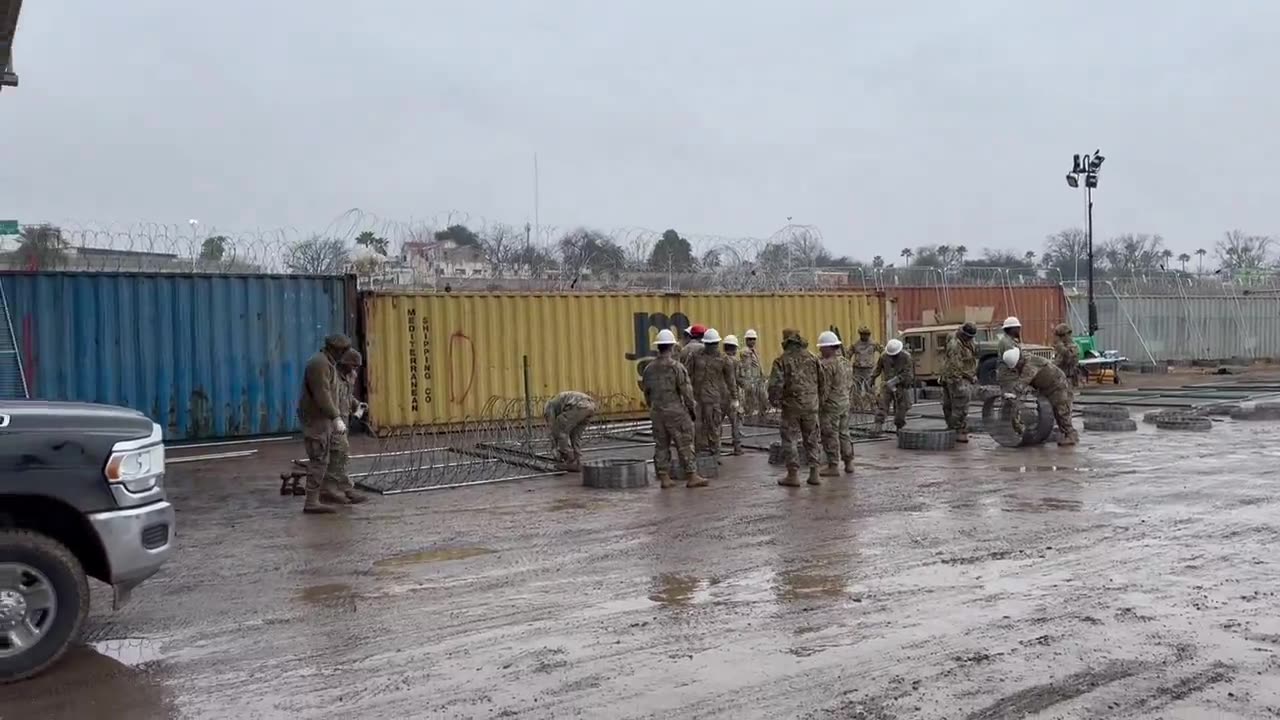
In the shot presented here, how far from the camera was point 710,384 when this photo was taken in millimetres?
12586

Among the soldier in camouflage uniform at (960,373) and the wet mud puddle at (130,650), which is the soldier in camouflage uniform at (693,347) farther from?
the wet mud puddle at (130,650)

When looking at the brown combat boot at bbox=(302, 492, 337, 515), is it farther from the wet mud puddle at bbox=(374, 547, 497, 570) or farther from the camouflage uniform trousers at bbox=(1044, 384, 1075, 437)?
the camouflage uniform trousers at bbox=(1044, 384, 1075, 437)

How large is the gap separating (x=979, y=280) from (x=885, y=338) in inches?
401

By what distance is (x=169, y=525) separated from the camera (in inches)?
219

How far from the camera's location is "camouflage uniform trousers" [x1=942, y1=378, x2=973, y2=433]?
15.0 meters

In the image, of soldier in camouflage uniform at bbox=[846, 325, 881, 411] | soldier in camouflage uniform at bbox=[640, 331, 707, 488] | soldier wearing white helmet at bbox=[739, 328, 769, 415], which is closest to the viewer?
Answer: soldier in camouflage uniform at bbox=[640, 331, 707, 488]

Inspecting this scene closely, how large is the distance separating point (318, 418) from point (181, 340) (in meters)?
7.02

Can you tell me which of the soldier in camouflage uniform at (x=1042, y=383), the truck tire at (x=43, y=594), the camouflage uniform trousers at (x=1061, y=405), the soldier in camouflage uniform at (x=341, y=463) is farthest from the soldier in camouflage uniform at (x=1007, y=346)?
the truck tire at (x=43, y=594)

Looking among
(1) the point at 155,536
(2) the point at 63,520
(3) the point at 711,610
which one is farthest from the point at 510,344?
(2) the point at 63,520

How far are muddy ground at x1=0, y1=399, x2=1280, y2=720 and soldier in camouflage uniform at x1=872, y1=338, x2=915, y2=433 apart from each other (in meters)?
4.82

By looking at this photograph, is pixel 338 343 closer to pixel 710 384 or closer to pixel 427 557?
pixel 427 557

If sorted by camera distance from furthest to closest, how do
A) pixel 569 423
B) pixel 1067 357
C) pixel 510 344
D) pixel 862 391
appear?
pixel 510 344 → pixel 862 391 → pixel 1067 357 → pixel 569 423

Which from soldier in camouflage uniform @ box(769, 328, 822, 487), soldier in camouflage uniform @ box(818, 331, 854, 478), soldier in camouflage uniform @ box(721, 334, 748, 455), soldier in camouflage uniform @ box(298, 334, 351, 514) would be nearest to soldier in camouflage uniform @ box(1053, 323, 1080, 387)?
soldier in camouflage uniform @ box(721, 334, 748, 455)

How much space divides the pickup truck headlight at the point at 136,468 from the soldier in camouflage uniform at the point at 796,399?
22.5 ft
